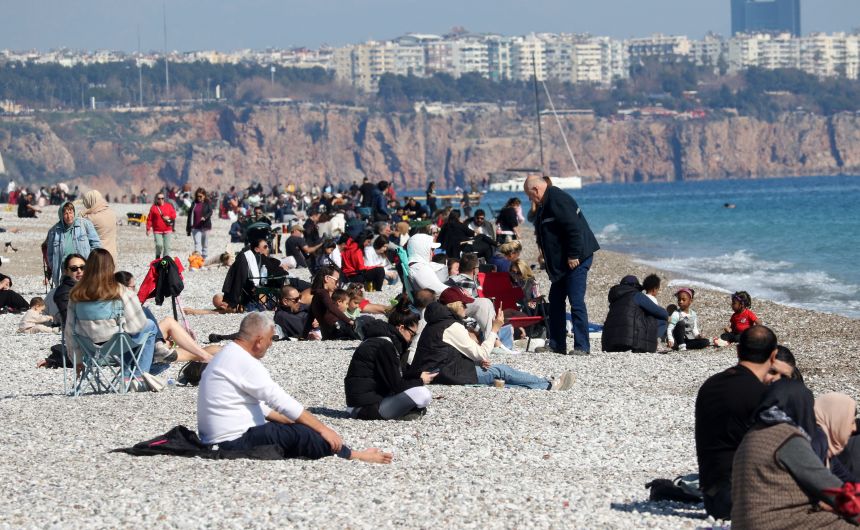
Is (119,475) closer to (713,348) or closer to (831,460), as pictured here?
(831,460)

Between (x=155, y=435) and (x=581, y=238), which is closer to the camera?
(x=155, y=435)

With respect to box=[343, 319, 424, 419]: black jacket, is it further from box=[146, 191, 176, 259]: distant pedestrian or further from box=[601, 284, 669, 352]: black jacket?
box=[146, 191, 176, 259]: distant pedestrian

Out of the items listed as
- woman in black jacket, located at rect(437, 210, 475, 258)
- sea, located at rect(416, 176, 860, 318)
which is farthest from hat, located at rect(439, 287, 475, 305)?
sea, located at rect(416, 176, 860, 318)

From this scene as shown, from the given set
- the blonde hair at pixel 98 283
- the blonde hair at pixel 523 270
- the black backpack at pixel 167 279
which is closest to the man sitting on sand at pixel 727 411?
the blonde hair at pixel 98 283

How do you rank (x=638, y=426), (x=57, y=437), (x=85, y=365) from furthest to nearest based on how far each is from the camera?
(x=85, y=365), (x=638, y=426), (x=57, y=437)

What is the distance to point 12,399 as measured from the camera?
1080cm

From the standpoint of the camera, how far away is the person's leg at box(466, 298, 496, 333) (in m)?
13.0

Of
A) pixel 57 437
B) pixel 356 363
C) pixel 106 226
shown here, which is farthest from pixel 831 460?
pixel 106 226

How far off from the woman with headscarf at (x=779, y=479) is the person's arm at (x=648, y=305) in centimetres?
778

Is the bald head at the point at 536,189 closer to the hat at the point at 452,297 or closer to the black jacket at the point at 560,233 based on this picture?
the black jacket at the point at 560,233

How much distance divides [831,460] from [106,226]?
10871mm

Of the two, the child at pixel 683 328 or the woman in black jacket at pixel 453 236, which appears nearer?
the child at pixel 683 328

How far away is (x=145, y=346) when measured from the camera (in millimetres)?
10695

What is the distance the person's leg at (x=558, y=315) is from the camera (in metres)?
13.0
